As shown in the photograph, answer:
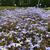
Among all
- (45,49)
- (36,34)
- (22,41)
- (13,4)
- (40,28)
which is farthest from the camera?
(13,4)

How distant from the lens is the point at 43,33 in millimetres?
2234

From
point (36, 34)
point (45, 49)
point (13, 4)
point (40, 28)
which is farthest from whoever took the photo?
point (13, 4)

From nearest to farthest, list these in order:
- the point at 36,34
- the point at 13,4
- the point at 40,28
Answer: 1. the point at 36,34
2. the point at 40,28
3. the point at 13,4

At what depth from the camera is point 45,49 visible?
1729 mm

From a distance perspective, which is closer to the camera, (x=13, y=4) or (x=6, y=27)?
(x=6, y=27)

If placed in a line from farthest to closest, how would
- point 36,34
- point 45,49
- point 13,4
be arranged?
point 13,4, point 36,34, point 45,49

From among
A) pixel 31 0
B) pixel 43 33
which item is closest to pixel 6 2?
pixel 31 0

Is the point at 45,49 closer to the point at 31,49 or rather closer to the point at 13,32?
the point at 31,49

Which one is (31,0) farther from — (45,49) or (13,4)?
(45,49)

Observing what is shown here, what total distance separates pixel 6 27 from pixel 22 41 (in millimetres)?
612

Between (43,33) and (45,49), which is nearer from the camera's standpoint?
(45,49)

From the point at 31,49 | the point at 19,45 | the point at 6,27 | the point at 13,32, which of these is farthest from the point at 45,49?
the point at 6,27

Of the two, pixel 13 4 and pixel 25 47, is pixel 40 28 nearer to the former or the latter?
pixel 25 47

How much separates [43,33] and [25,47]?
0.53 metres
